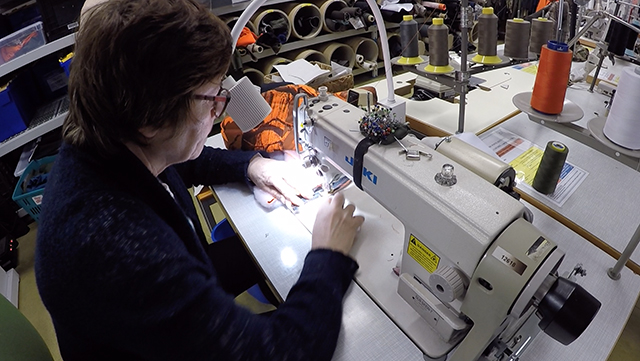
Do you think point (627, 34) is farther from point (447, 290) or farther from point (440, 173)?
point (447, 290)

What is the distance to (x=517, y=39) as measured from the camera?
55.2 inches

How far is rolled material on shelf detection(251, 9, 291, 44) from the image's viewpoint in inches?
107

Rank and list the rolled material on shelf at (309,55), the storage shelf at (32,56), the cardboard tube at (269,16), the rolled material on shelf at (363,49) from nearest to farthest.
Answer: the storage shelf at (32,56) < the cardboard tube at (269,16) < the rolled material on shelf at (309,55) < the rolled material on shelf at (363,49)

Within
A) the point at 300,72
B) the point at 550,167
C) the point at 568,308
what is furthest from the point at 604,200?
the point at 300,72

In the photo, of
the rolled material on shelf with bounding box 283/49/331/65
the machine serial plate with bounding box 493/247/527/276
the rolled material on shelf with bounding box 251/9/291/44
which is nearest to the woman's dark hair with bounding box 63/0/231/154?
the machine serial plate with bounding box 493/247/527/276

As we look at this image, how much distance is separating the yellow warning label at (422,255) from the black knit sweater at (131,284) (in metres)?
0.26

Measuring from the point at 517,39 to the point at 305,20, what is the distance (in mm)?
2138

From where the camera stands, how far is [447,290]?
640 millimetres

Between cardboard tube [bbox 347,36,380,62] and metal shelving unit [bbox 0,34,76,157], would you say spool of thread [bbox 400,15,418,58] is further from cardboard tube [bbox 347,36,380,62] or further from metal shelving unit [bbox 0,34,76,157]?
cardboard tube [bbox 347,36,380,62]

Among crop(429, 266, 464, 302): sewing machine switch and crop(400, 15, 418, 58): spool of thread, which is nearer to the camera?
crop(429, 266, 464, 302): sewing machine switch

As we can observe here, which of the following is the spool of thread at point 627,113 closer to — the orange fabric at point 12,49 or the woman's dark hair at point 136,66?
the woman's dark hair at point 136,66

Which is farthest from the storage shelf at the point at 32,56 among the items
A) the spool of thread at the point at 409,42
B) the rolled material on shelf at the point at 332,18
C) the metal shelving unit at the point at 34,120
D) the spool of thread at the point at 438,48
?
the rolled material on shelf at the point at 332,18

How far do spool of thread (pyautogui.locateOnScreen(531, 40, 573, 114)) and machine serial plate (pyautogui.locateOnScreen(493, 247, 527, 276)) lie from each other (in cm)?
64

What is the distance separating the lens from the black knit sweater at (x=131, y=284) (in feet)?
1.83
